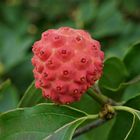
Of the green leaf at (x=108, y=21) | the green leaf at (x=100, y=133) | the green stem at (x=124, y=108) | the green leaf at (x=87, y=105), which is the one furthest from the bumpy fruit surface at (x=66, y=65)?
the green leaf at (x=108, y=21)

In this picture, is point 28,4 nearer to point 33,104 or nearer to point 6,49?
point 6,49

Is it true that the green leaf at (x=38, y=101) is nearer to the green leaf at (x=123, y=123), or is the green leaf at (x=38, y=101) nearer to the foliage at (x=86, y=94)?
the foliage at (x=86, y=94)

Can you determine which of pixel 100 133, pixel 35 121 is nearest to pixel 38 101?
pixel 35 121

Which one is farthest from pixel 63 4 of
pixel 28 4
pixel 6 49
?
pixel 6 49

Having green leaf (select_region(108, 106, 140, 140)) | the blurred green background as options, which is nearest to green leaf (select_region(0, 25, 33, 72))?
the blurred green background

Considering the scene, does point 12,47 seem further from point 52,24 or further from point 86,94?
point 86,94

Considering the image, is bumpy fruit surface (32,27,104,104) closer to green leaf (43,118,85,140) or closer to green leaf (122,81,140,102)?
green leaf (43,118,85,140)
